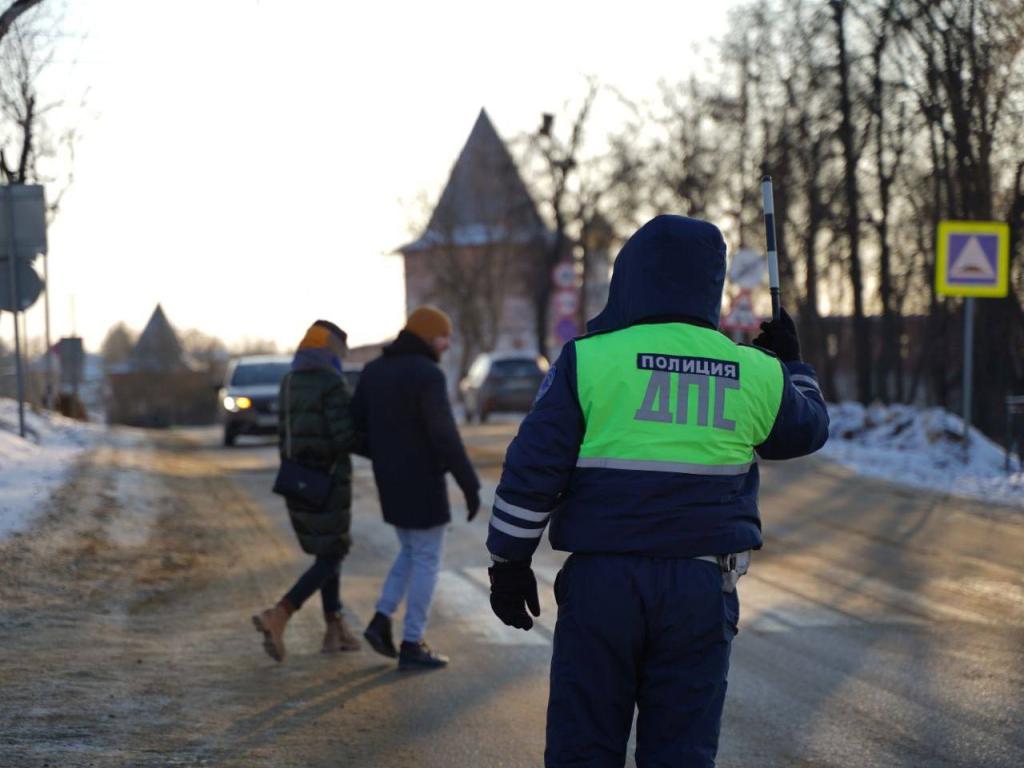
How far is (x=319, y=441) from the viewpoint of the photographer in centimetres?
801

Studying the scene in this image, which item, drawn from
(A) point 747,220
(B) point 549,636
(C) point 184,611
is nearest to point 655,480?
(B) point 549,636

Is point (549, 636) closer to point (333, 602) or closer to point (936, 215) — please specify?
point (333, 602)

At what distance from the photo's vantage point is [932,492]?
16797mm

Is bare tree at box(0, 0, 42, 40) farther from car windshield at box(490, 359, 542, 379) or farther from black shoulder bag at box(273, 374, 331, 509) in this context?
car windshield at box(490, 359, 542, 379)

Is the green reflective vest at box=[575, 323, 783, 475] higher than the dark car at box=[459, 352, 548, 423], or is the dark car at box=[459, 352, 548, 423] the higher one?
the green reflective vest at box=[575, 323, 783, 475]

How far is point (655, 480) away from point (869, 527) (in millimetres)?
10318

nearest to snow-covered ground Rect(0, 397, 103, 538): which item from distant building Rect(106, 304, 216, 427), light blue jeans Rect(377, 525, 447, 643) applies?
light blue jeans Rect(377, 525, 447, 643)

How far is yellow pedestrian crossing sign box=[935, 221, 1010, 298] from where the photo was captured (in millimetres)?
18312

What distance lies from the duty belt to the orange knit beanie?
14.0 ft

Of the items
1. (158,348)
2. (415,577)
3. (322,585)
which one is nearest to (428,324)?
(415,577)


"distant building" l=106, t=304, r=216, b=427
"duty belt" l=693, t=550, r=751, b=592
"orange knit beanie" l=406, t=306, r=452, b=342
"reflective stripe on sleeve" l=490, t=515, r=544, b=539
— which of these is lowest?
"distant building" l=106, t=304, r=216, b=427

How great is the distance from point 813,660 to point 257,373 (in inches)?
889

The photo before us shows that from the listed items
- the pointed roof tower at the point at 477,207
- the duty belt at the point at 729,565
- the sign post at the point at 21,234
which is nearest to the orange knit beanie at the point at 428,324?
the duty belt at the point at 729,565

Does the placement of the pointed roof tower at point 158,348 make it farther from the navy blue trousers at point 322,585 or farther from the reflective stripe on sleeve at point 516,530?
the reflective stripe on sleeve at point 516,530
